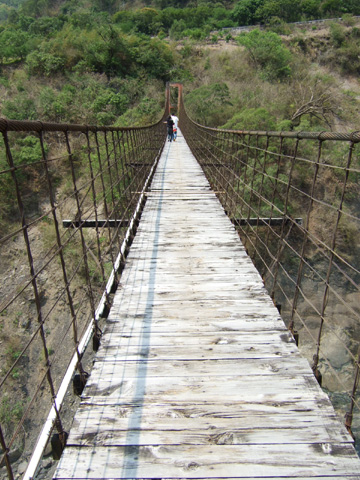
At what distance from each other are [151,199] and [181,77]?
17.5 meters

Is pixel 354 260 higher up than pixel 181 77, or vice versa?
pixel 181 77

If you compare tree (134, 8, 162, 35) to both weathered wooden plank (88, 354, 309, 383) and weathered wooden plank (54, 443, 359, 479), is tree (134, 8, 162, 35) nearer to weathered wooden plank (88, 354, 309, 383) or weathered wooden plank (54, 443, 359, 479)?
weathered wooden plank (88, 354, 309, 383)

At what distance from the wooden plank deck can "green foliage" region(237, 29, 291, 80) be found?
16.9 meters

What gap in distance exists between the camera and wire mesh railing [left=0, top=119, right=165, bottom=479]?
1.66 m

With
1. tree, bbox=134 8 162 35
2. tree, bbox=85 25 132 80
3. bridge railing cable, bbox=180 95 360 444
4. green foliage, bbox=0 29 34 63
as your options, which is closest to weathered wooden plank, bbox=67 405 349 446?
bridge railing cable, bbox=180 95 360 444

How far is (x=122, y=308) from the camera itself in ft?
5.99

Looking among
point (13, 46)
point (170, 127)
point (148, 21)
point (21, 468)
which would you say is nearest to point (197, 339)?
point (21, 468)

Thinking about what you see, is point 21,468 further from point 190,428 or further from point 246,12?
point 246,12

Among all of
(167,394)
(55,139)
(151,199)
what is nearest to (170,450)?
(167,394)

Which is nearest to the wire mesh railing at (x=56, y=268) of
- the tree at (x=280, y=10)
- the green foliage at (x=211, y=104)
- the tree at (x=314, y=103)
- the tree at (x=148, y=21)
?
the green foliage at (x=211, y=104)

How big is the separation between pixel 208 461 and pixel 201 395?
10.2 inches

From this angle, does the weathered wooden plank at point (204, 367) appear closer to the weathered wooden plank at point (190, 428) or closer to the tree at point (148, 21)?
the weathered wooden plank at point (190, 428)

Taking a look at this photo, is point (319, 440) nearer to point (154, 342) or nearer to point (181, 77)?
point (154, 342)

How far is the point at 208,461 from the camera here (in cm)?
99
